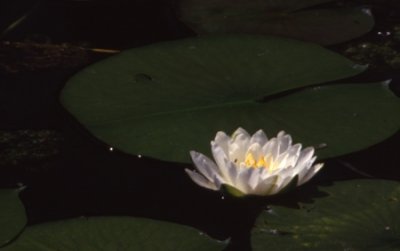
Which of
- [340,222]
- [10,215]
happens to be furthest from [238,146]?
[10,215]

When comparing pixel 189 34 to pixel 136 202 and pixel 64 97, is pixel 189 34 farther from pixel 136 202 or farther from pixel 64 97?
pixel 136 202

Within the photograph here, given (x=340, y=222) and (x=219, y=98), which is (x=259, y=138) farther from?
(x=219, y=98)

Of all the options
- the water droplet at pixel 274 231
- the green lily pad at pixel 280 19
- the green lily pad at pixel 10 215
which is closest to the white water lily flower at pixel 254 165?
the water droplet at pixel 274 231

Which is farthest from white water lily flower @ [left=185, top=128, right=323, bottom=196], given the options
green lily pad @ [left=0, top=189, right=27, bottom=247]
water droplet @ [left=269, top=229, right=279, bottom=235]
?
green lily pad @ [left=0, top=189, right=27, bottom=247]

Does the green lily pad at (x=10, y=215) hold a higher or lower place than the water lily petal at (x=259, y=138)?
lower

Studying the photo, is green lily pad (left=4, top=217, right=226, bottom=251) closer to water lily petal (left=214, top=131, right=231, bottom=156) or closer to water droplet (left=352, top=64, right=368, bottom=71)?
water lily petal (left=214, top=131, right=231, bottom=156)

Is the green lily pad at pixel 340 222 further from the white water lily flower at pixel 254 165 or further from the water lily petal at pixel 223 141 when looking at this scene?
the water lily petal at pixel 223 141

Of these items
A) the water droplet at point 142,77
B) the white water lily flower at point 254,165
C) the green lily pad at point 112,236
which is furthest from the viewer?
the water droplet at point 142,77
